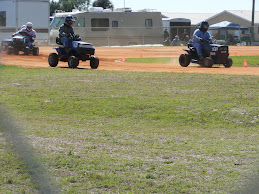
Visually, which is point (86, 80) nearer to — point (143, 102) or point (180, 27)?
point (143, 102)

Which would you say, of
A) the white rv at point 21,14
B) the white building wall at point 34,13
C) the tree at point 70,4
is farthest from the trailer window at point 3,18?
the tree at point 70,4

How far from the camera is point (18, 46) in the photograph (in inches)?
1066

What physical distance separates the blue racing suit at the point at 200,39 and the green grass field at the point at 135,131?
16.6 ft

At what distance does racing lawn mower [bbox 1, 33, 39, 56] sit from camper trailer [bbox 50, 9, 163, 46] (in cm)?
1256

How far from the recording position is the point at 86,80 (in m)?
14.1

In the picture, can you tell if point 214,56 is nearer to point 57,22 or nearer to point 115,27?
point 115,27

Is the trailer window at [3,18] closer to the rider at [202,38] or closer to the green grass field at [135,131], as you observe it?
the rider at [202,38]

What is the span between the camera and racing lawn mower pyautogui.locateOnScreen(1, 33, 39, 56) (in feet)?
88.0

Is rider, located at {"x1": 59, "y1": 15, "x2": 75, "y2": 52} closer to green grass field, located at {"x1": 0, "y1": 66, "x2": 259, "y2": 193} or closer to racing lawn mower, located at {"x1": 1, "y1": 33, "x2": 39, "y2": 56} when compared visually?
green grass field, located at {"x1": 0, "y1": 66, "x2": 259, "y2": 193}

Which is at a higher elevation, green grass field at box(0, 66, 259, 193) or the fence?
the fence

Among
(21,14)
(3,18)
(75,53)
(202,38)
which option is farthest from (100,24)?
(75,53)

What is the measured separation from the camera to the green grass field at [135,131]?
16.8 ft

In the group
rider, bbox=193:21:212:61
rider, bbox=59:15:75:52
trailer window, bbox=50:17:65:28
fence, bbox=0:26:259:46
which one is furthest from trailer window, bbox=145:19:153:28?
rider, bbox=59:15:75:52

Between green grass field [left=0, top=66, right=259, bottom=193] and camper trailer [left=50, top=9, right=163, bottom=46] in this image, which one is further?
camper trailer [left=50, top=9, right=163, bottom=46]
